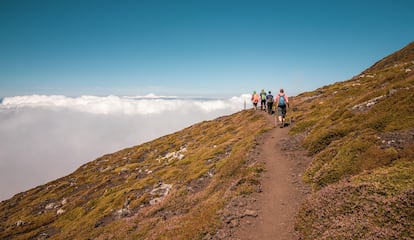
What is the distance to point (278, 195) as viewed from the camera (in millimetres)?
16609

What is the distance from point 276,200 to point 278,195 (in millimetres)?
745

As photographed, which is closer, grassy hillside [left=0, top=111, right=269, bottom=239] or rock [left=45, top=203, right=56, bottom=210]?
grassy hillside [left=0, top=111, right=269, bottom=239]

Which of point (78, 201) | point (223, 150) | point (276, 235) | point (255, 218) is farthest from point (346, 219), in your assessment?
point (78, 201)

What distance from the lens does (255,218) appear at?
1426 centimetres

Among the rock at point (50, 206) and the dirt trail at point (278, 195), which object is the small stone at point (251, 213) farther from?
the rock at point (50, 206)

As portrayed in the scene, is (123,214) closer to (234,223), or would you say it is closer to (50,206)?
(234,223)

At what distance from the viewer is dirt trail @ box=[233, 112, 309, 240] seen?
12.8m

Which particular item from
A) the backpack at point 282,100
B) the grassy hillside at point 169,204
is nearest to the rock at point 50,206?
the grassy hillside at point 169,204

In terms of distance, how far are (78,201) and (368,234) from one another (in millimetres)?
69853

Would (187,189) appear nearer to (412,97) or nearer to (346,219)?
(346,219)

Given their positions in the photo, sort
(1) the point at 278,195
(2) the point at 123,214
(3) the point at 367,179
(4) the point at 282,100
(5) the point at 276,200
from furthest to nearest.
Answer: (2) the point at 123,214, (4) the point at 282,100, (1) the point at 278,195, (5) the point at 276,200, (3) the point at 367,179

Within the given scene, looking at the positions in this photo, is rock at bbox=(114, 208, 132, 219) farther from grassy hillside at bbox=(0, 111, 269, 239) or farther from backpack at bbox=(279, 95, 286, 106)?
backpack at bbox=(279, 95, 286, 106)

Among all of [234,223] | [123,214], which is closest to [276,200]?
[234,223]

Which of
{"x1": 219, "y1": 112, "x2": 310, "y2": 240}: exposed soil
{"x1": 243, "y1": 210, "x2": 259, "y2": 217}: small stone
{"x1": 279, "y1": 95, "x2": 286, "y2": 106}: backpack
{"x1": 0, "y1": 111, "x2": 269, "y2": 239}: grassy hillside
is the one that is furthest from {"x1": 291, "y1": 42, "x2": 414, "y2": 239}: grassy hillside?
{"x1": 279, "y1": 95, "x2": 286, "y2": 106}: backpack
